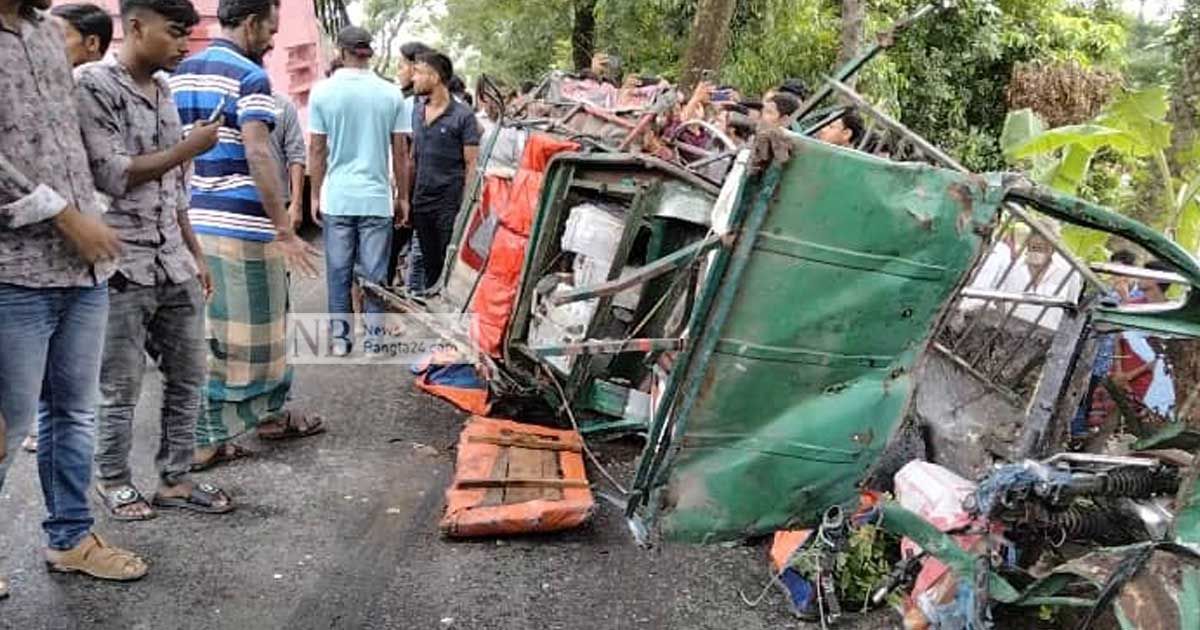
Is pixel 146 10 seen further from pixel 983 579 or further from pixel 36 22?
pixel 983 579

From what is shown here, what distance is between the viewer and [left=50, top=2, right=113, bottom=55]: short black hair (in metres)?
4.12

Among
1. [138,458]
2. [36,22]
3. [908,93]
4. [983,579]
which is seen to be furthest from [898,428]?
[908,93]

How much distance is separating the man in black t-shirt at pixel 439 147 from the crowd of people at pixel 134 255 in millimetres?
968

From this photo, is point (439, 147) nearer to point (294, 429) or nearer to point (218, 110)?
point (294, 429)

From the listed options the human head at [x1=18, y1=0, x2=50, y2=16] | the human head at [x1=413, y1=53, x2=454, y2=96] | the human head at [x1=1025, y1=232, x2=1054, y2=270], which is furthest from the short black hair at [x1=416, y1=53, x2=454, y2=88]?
the human head at [x1=1025, y1=232, x2=1054, y2=270]

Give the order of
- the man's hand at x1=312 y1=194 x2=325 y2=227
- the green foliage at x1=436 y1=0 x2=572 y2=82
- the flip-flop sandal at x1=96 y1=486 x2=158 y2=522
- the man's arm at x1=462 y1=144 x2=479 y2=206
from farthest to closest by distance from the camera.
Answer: the green foliage at x1=436 y1=0 x2=572 y2=82 < the man's arm at x1=462 y1=144 x2=479 y2=206 < the man's hand at x1=312 y1=194 x2=325 y2=227 < the flip-flop sandal at x1=96 y1=486 x2=158 y2=522

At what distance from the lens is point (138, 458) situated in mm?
4344

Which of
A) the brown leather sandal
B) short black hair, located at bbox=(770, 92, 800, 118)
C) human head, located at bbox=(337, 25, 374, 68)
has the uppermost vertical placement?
human head, located at bbox=(337, 25, 374, 68)

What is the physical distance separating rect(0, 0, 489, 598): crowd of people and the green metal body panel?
5.66 ft

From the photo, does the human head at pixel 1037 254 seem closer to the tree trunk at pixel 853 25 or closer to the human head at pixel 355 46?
the human head at pixel 355 46

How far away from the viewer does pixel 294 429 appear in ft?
15.5

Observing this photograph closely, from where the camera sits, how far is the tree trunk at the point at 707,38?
379 inches

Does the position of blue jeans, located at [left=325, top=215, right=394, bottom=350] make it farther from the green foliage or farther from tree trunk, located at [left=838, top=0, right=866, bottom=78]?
the green foliage

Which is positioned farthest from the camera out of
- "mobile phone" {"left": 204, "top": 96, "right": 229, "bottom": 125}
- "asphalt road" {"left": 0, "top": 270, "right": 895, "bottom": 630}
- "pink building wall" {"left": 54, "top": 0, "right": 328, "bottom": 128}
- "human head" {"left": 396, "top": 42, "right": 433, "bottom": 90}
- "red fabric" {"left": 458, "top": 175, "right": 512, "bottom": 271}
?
"pink building wall" {"left": 54, "top": 0, "right": 328, "bottom": 128}
